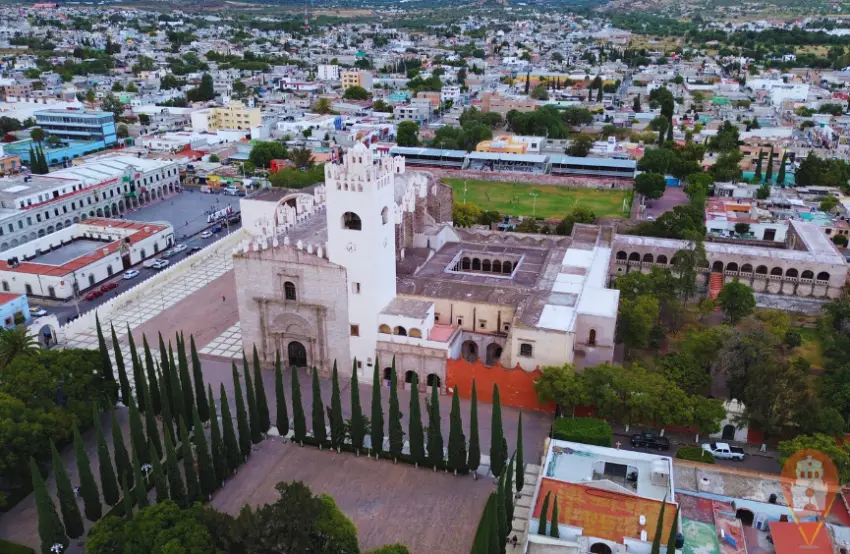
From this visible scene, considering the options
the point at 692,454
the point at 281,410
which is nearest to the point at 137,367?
the point at 281,410

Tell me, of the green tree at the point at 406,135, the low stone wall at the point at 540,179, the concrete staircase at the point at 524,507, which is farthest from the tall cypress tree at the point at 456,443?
the green tree at the point at 406,135

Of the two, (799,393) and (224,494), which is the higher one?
(799,393)

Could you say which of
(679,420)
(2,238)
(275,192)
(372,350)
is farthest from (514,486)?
(2,238)

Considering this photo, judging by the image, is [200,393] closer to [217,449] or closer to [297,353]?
[217,449]

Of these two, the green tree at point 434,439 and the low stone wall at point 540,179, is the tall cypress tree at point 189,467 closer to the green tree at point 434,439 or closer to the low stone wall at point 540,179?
the green tree at point 434,439

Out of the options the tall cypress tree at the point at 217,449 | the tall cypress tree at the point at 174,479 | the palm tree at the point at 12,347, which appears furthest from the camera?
the palm tree at the point at 12,347

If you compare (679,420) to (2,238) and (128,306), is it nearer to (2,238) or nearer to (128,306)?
(128,306)

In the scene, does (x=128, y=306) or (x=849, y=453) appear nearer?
(x=849, y=453)
